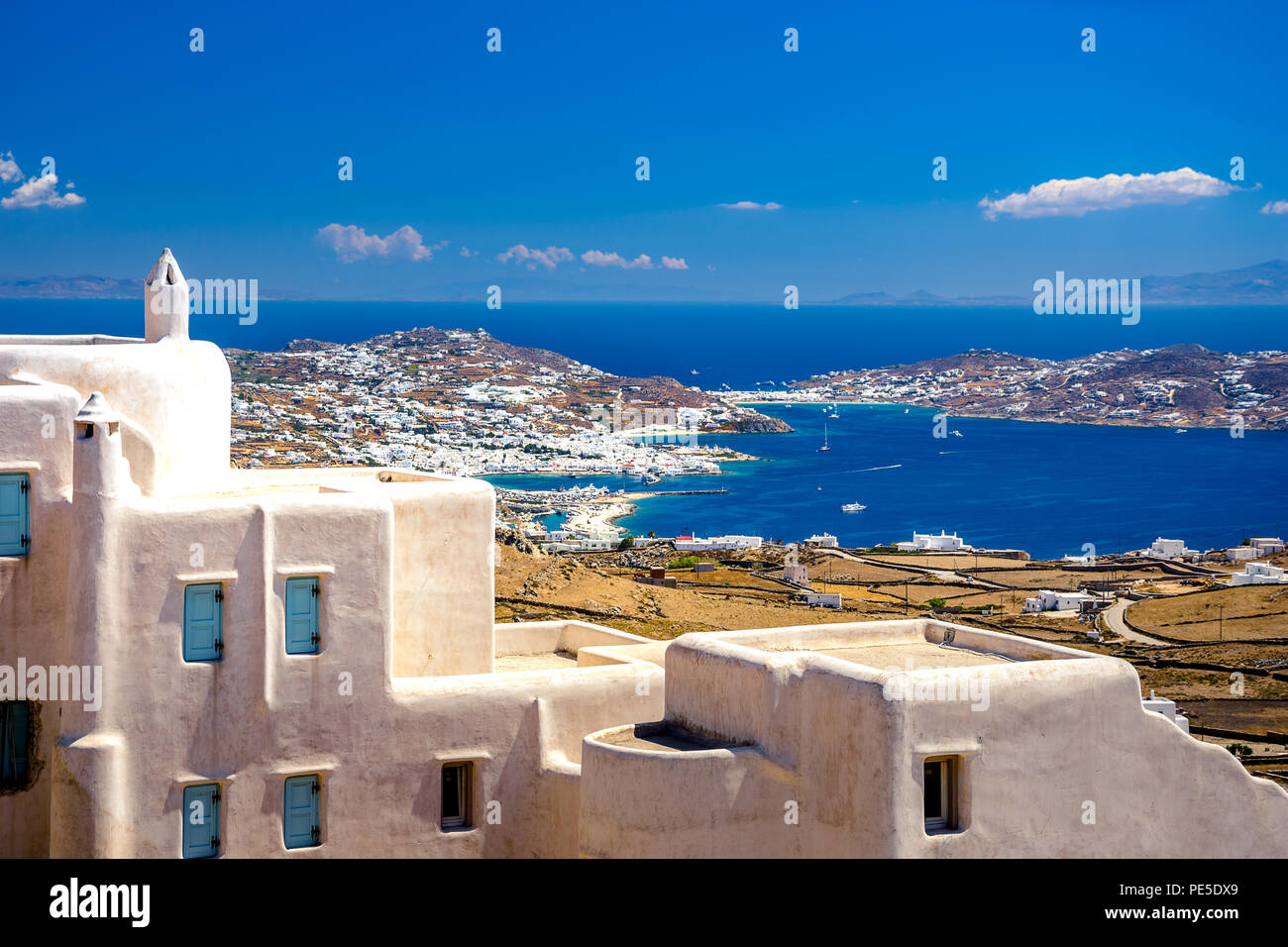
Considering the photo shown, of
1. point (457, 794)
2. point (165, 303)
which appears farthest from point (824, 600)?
point (165, 303)

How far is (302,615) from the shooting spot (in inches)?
568

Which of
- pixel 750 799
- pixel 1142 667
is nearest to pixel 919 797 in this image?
pixel 750 799

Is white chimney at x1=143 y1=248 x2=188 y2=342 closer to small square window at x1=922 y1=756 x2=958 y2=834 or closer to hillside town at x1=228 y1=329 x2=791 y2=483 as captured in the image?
small square window at x1=922 y1=756 x2=958 y2=834

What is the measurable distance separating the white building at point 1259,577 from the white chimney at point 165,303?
62558 mm

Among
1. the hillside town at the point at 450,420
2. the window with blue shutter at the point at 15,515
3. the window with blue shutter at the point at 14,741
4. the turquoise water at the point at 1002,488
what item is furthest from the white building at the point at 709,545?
the window with blue shutter at the point at 15,515

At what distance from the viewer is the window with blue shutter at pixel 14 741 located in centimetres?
1426

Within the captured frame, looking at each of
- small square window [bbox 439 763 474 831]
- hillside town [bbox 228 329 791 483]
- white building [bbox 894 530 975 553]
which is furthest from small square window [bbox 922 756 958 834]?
hillside town [bbox 228 329 791 483]

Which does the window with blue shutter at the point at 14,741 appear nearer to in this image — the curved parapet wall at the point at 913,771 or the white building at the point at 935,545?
the curved parapet wall at the point at 913,771

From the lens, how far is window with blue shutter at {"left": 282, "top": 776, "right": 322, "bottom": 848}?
14531 millimetres

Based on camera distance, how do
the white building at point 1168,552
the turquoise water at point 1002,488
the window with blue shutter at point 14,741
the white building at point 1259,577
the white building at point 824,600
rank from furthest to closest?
the turquoise water at point 1002,488, the white building at point 1168,552, the white building at point 1259,577, the white building at point 824,600, the window with blue shutter at point 14,741

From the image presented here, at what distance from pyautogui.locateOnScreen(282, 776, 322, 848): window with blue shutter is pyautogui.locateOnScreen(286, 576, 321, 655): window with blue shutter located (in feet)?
4.44

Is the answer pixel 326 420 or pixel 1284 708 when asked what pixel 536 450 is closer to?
pixel 326 420
